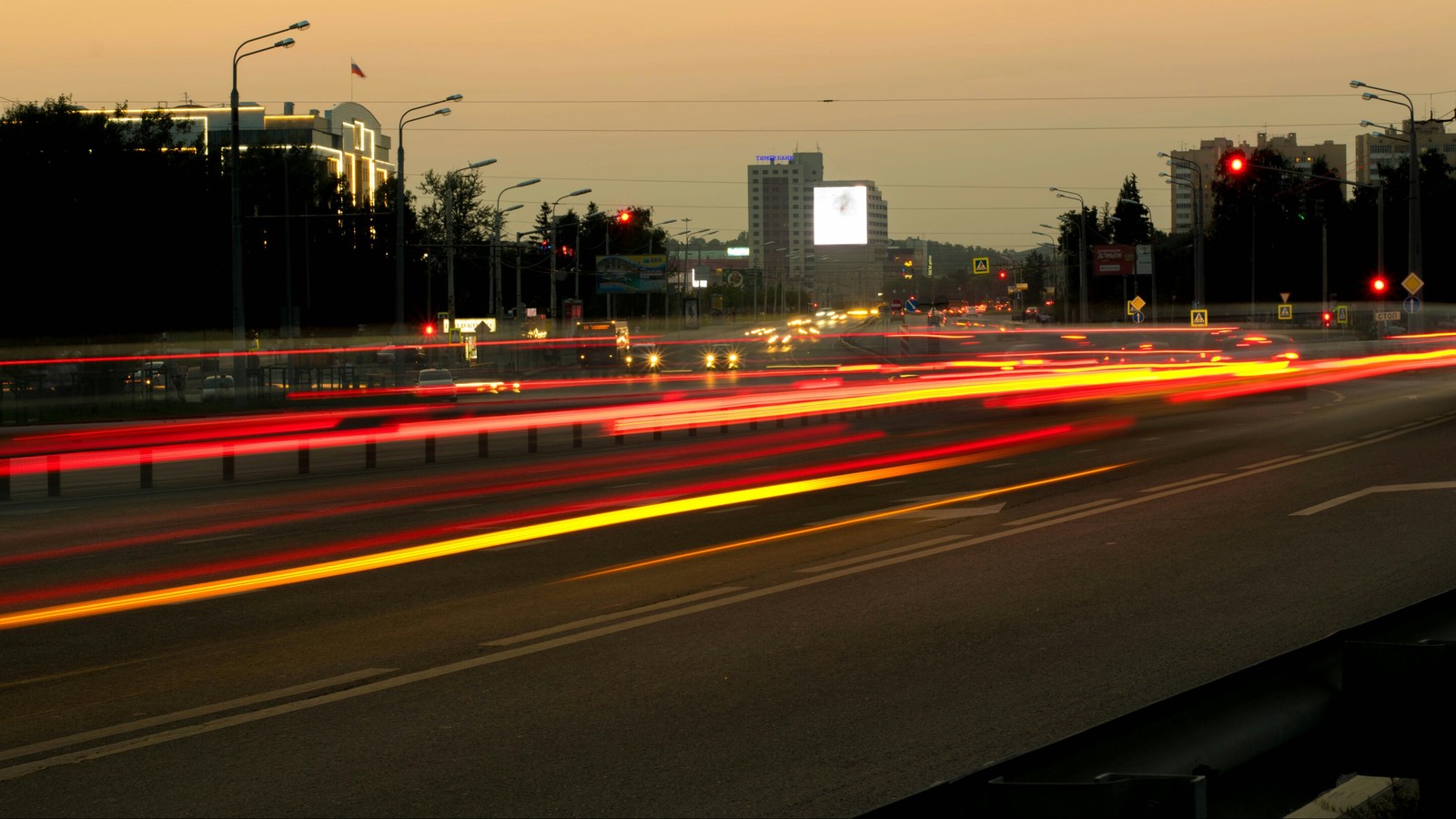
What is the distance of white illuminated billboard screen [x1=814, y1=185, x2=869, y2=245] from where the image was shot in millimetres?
96000

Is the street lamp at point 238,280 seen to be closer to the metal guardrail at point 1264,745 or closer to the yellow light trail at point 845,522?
the yellow light trail at point 845,522

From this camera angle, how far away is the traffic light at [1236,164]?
116 feet

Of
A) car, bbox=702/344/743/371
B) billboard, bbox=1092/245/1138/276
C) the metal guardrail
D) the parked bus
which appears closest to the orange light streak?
the metal guardrail

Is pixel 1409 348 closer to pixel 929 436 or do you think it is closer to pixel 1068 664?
pixel 929 436

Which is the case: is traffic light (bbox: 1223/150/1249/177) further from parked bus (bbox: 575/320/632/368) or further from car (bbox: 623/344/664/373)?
parked bus (bbox: 575/320/632/368)

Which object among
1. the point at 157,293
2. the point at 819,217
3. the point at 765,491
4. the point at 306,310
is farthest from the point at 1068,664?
the point at 819,217

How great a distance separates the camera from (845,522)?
45.2 feet

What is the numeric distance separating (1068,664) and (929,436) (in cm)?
1793

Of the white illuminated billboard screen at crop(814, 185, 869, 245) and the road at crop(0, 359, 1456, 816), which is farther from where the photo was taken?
the white illuminated billboard screen at crop(814, 185, 869, 245)

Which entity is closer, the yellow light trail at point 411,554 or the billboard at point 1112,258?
the yellow light trail at point 411,554

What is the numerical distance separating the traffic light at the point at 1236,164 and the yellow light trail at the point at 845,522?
1945cm

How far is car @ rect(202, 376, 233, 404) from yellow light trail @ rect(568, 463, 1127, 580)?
2922 cm

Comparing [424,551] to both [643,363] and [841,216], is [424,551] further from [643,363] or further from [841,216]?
[841,216]

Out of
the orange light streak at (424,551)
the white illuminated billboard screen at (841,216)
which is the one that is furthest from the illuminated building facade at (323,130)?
the orange light streak at (424,551)
